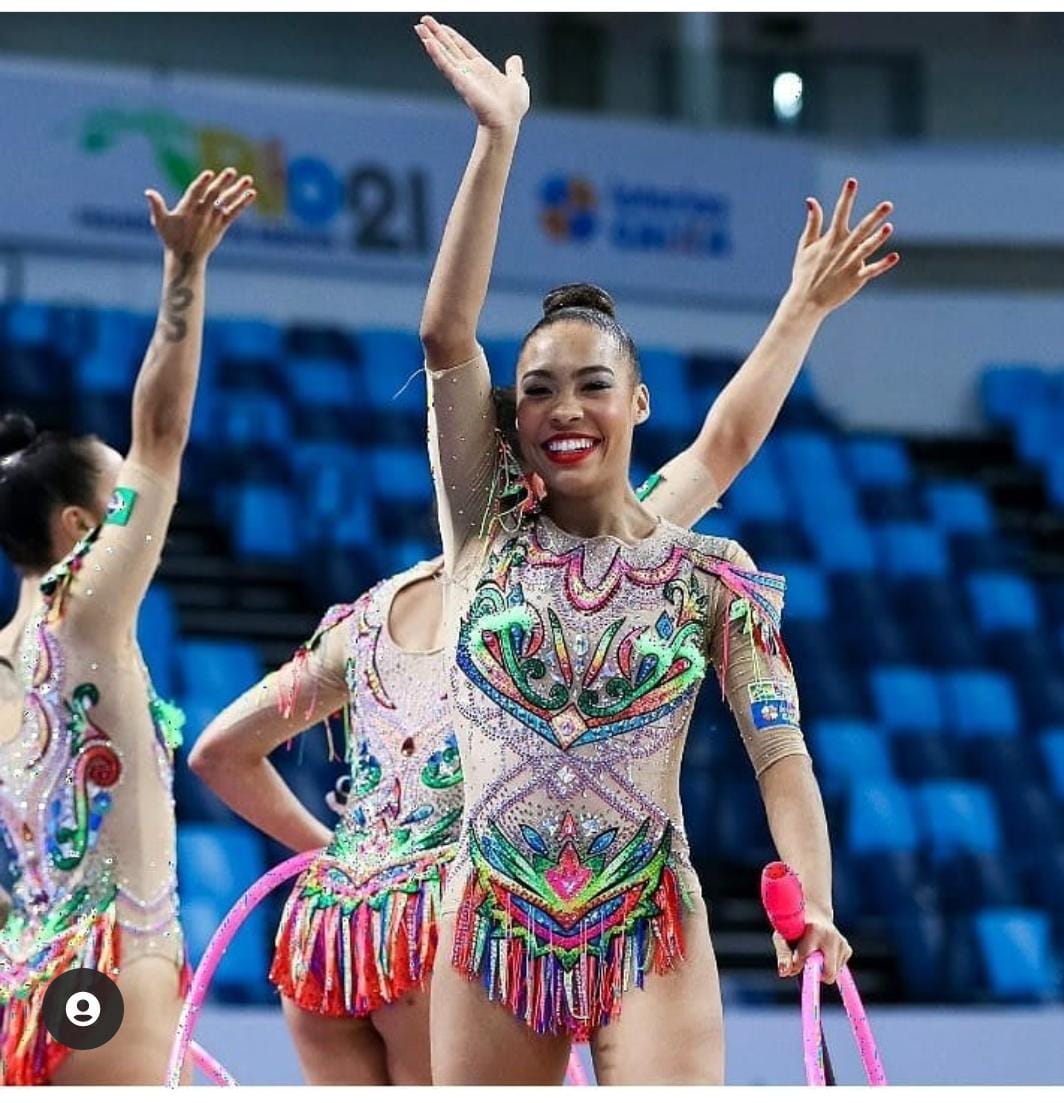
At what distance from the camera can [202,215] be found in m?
3.18

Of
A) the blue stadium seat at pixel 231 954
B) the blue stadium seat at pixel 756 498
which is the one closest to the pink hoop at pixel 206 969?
the blue stadium seat at pixel 231 954

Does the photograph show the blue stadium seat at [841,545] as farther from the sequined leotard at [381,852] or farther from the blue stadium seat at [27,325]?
the sequined leotard at [381,852]

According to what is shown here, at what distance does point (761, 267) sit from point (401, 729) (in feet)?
27.1

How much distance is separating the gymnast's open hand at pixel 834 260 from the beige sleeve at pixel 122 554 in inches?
40.6

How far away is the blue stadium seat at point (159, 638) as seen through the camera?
7543 millimetres

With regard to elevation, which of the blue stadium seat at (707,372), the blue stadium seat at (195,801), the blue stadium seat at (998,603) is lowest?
the blue stadium seat at (195,801)

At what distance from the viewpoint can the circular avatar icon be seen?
10.3 feet

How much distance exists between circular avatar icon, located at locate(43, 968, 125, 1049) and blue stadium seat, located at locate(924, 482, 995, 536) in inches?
307

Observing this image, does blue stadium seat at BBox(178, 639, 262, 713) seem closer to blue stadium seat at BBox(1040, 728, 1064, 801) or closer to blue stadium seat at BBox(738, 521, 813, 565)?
blue stadium seat at BBox(738, 521, 813, 565)

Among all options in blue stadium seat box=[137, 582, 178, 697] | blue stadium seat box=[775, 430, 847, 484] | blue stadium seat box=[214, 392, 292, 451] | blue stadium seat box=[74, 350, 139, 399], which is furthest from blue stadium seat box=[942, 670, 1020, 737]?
blue stadium seat box=[74, 350, 139, 399]

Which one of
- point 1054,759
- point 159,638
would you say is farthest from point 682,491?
point 1054,759

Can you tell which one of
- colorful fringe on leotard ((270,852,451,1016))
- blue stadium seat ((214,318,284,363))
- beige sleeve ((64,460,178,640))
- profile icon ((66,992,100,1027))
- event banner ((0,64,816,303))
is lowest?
profile icon ((66,992,100,1027))

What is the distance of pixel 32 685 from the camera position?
3332mm

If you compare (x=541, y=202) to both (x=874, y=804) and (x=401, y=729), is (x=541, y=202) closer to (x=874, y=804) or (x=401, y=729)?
(x=874, y=804)
